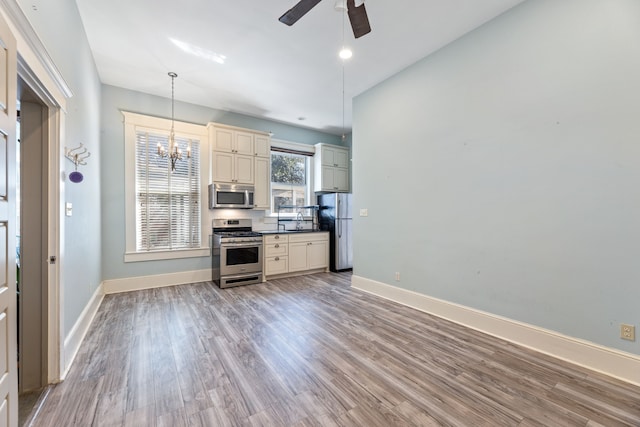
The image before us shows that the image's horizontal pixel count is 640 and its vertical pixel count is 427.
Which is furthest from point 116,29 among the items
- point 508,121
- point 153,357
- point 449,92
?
point 508,121

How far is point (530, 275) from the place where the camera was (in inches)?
95.7

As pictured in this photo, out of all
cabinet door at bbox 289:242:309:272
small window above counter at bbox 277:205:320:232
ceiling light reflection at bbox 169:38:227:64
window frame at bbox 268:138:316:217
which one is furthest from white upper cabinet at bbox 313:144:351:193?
ceiling light reflection at bbox 169:38:227:64

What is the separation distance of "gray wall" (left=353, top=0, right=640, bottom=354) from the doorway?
3.51m

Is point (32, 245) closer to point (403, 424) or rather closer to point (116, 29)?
point (116, 29)

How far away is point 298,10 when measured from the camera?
191 cm

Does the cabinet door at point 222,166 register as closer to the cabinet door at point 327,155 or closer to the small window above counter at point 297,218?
the small window above counter at point 297,218

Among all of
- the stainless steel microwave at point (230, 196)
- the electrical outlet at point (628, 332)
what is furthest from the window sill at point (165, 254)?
the electrical outlet at point (628, 332)

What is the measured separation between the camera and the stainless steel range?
4.34 metres

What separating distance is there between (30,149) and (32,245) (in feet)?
2.20

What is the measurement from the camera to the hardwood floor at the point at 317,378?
1.59 m

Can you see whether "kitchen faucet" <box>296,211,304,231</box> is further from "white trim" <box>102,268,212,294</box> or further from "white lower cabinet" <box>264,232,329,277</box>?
"white trim" <box>102,268,212,294</box>

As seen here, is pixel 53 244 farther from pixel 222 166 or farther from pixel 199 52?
pixel 222 166

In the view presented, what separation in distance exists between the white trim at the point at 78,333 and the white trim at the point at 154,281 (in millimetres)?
692

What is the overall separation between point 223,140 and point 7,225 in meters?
3.72
